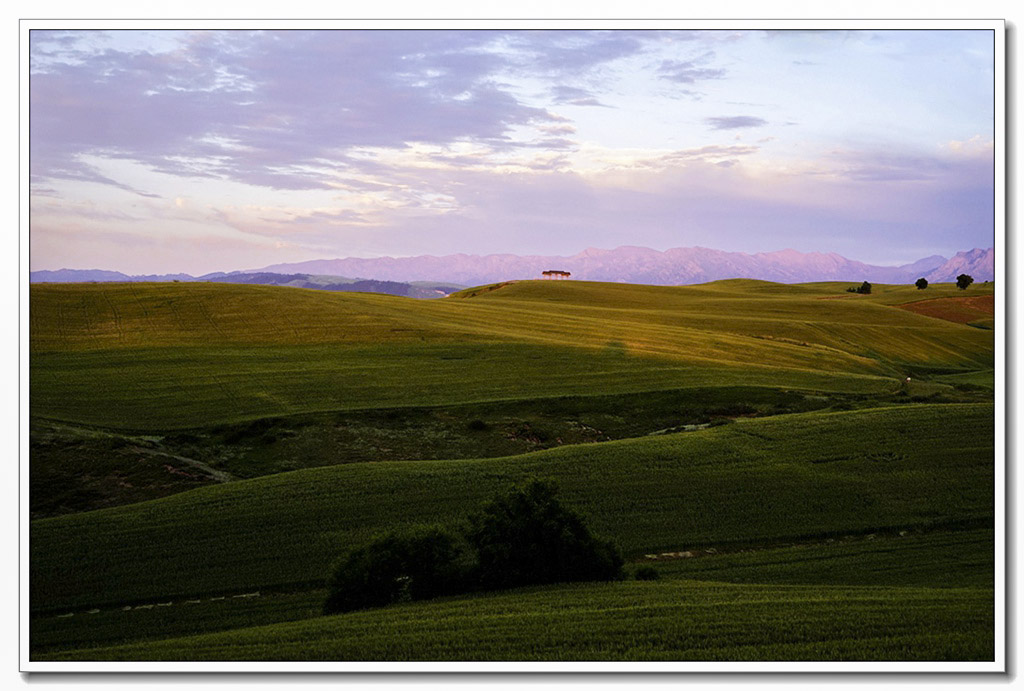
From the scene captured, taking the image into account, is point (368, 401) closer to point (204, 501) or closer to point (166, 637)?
point (204, 501)

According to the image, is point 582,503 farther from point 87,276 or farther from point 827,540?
point 87,276

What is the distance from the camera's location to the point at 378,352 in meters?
37.0

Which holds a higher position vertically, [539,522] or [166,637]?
[539,522]

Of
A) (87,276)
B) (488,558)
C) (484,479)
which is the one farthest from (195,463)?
(488,558)

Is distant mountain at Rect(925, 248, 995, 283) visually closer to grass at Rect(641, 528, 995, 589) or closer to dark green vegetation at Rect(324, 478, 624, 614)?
grass at Rect(641, 528, 995, 589)

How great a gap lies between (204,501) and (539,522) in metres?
9.27

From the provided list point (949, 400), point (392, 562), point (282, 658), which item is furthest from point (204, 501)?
point (949, 400)

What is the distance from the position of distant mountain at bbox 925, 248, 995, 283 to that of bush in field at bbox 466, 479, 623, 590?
849 cm

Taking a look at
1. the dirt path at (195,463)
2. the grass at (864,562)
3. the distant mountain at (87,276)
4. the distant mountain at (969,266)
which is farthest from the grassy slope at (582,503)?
the distant mountain at (87,276)

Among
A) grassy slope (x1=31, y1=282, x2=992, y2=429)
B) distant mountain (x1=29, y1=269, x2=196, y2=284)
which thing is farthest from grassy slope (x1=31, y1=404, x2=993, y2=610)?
grassy slope (x1=31, y1=282, x2=992, y2=429)

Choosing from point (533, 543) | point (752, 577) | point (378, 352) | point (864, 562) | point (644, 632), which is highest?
point (378, 352)

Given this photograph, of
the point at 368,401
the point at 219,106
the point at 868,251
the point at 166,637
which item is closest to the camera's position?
the point at 166,637

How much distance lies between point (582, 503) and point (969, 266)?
37.2ft

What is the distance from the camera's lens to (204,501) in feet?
61.5
